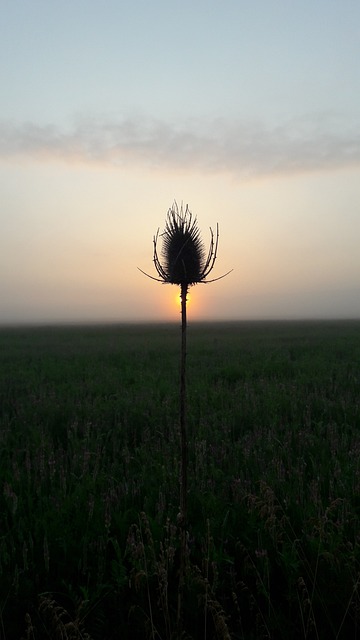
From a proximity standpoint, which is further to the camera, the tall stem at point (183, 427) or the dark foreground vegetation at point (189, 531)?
the dark foreground vegetation at point (189, 531)

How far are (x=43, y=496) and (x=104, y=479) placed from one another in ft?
2.06

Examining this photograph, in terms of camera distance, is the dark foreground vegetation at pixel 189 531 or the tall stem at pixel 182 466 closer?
the tall stem at pixel 182 466

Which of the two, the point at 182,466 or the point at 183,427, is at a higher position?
the point at 183,427

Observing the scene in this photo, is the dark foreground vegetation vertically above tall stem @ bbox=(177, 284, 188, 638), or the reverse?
tall stem @ bbox=(177, 284, 188, 638)

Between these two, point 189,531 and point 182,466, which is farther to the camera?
point 189,531

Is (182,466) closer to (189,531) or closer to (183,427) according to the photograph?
(183,427)

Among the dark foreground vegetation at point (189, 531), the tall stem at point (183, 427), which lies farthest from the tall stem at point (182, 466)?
the dark foreground vegetation at point (189, 531)

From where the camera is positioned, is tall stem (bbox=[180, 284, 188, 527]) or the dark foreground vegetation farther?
the dark foreground vegetation

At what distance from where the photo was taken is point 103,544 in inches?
123

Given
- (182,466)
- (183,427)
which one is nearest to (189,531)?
(182,466)

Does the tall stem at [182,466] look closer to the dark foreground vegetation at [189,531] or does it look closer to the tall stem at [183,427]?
the tall stem at [183,427]

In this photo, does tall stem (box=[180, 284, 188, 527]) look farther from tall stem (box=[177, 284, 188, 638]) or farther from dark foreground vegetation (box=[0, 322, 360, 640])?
dark foreground vegetation (box=[0, 322, 360, 640])

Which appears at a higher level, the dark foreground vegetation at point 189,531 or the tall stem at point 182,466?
the tall stem at point 182,466

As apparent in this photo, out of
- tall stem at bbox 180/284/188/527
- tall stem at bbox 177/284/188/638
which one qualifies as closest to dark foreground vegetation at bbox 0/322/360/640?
tall stem at bbox 177/284/188/638
